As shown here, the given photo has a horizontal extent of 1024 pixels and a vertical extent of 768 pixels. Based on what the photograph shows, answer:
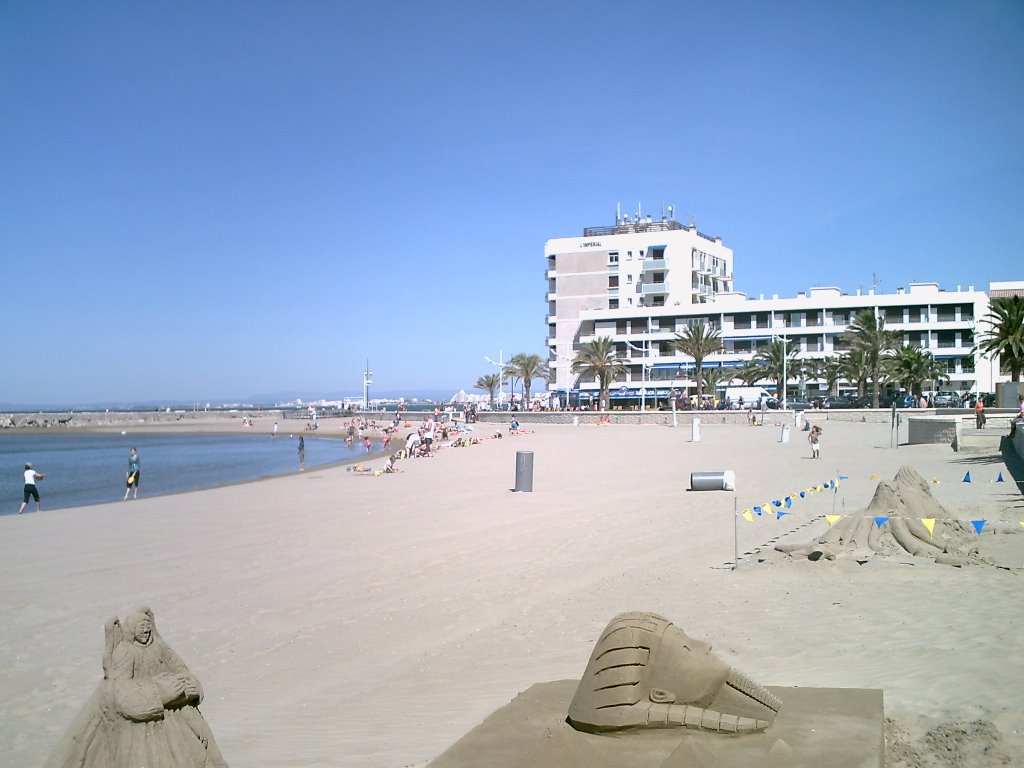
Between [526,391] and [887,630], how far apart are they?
88.3 meters

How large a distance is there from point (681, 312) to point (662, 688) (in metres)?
79.7

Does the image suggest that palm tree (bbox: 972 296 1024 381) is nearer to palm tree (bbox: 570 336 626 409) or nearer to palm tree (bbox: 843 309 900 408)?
palm tree (bbox: 843 309 900 408)

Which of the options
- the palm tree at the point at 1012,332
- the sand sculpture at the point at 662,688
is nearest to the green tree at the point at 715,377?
the palm tree at the point at 1012,332

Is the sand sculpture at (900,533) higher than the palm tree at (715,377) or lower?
lower

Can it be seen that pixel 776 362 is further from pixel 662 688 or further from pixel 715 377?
pixel 662 688

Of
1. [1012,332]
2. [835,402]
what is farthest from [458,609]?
[835,402]

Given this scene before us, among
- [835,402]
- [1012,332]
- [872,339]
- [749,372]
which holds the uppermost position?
[872,339]

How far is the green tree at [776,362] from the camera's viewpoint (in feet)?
234

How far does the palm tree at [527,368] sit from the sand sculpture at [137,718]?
298ft

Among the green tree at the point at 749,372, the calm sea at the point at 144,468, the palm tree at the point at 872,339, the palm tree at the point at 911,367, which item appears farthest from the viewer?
the green tree at the point at 749,372

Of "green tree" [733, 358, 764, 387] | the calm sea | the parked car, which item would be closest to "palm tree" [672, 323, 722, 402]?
"green tree" [733, 358, 764, 387]

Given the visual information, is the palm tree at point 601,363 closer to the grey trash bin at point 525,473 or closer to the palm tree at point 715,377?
the palm tree at point 715,377

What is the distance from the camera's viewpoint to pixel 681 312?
82625 mm

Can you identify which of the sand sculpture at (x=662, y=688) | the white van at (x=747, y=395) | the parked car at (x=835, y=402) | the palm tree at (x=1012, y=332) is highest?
the palm tree at (x=1012, y=332)
